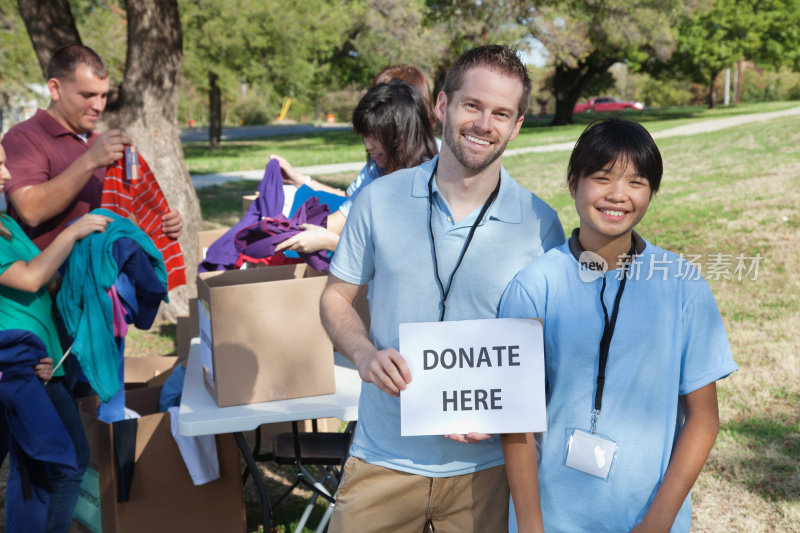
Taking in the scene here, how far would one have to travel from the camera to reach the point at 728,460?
13.5 feet

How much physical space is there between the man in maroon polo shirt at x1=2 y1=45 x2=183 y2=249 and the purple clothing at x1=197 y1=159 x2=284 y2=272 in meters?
0.60

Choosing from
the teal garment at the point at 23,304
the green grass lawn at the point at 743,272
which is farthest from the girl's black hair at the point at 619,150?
the teal garment at the point at 23,304

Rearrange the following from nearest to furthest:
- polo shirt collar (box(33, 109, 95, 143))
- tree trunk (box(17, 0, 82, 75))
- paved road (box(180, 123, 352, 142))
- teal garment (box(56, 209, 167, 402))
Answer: teal garment (box(56, 209, 167, 402)), polo shirt collar (box(33, 109, 95, 143)), tree trunk (box(17, 0, 82, 75)), paved road (box(180, 123, 352, 142))

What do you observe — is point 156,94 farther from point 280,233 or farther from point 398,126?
point 398,126

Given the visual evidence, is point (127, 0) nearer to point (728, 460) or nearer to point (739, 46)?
point (728, 460)

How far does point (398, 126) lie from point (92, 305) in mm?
1443

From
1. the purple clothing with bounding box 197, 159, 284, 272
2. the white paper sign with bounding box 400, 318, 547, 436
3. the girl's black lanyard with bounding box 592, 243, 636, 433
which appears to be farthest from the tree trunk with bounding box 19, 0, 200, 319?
the girl's black lanyard with bounding box 592, 243, 636, 433

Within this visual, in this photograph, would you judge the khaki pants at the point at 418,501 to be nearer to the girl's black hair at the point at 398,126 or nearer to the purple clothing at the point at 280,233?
the purple clothing at the point at 280,233

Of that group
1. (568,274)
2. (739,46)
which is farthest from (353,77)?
(568,274)

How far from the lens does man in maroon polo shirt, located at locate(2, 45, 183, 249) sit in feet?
10.5

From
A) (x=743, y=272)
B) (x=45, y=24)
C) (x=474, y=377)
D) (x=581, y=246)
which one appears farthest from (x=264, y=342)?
(x=743, y=272)

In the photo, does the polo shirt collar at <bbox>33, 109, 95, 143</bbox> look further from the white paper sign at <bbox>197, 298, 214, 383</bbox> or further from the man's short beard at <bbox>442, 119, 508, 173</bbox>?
the man's short beard at <bbox>442, 119, 508, 173</bbox>

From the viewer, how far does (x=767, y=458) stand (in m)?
4.12

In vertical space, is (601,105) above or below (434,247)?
below
